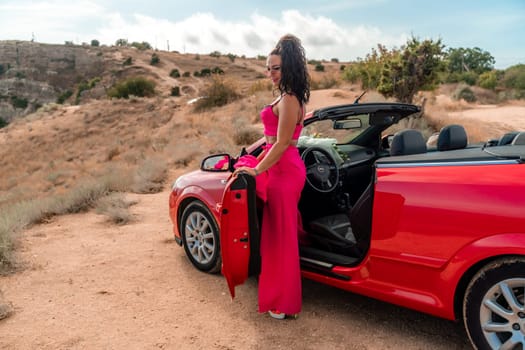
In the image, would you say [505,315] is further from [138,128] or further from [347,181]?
[138,128]

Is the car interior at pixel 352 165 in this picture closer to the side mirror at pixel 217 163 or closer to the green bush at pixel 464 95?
the side mirror at pixel 217 163

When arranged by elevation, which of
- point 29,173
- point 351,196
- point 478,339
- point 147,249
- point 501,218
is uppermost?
point 501,218

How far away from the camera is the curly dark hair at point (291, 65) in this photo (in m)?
3.24

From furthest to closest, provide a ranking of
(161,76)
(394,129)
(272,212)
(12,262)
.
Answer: (161,76) < (394,129) < (12,262) < (272,212)

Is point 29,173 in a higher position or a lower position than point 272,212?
lower

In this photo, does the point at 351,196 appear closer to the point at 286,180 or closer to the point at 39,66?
the point at 286,180

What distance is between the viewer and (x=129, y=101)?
3434 centimetres

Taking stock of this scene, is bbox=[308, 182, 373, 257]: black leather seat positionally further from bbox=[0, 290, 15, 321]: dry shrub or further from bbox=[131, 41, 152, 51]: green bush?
bbox=[131, 41, 152, 51]: green bush

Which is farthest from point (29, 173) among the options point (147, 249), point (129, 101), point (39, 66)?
point (39, 66)

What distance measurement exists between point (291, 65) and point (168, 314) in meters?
2.34

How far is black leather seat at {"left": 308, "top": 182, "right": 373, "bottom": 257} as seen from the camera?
→ 332 centimetres

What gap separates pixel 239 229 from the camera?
3.32 meters

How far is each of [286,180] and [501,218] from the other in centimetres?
151

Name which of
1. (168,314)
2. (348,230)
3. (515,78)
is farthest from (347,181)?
(515,78)
